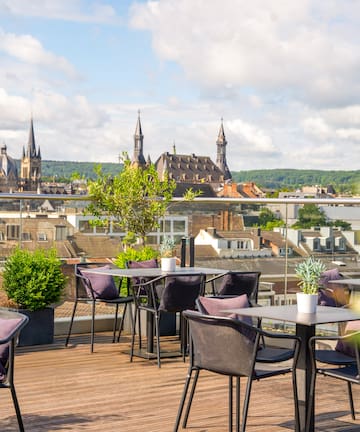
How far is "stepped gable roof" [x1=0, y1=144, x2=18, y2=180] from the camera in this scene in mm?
Answer: 134488

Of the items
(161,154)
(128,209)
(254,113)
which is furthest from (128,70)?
(128,209)

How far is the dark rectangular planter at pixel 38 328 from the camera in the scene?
6508 mm

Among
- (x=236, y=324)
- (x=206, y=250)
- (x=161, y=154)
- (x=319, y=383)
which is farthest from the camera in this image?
(x=161, y=154)

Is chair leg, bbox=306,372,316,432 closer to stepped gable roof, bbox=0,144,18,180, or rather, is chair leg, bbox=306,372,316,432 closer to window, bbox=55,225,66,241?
window, bbox=55,225,66,241

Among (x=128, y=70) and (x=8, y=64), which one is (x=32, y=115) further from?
(x=128, y=70)

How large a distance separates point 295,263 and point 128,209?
1.77 metres

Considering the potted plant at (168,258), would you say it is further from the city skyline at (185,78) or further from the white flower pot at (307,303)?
the white flower pot at (307,303)

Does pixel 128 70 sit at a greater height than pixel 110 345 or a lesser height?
greater

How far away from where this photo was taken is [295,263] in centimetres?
678

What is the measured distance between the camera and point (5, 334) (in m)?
3.44

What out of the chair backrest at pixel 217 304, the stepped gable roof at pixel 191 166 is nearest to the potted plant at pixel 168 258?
the chair backrest at pixel 217 304

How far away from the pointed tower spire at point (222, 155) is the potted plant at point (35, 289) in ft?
469

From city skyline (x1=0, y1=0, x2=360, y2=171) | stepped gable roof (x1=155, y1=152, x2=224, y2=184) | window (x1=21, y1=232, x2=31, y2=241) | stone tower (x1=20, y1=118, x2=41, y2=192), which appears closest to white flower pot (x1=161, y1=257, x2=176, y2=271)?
city skyline (x1=0, y1=0, x2=360, y2=171)

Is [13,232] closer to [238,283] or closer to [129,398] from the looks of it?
[238,283]
